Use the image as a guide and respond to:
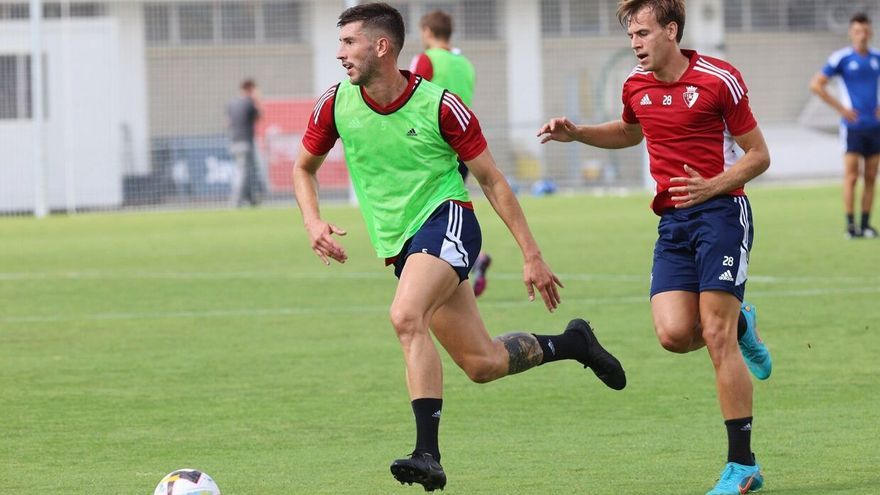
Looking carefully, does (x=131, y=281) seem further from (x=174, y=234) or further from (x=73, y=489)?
(x=73, y=489)

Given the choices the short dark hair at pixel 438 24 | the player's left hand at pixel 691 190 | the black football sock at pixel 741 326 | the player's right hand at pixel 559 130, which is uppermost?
the short dark hair at pixel 438 24

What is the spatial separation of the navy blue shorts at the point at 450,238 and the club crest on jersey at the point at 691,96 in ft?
3.59

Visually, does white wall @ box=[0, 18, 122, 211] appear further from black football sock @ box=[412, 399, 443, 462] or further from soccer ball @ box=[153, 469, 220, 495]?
soccer ball @ box=[153, 469, 220, 495]

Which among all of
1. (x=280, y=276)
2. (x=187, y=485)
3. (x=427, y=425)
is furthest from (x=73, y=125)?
(x=187, y=485)

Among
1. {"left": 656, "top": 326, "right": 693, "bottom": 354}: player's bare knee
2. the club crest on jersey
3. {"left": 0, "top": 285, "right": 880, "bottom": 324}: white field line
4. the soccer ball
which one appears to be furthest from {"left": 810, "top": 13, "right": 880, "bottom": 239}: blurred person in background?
the soccer ball

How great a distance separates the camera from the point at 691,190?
6.80m

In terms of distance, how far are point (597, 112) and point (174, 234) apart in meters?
14.6

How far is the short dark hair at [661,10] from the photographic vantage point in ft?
22.9

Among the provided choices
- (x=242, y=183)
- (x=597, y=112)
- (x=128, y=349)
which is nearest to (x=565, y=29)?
(x=597, y=112)

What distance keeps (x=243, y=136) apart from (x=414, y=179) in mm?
25081

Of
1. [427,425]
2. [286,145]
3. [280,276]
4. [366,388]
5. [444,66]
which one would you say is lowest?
[280,276]

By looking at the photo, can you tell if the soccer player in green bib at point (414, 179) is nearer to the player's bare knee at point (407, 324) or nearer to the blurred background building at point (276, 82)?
the player's bare knee at point (407, 324)

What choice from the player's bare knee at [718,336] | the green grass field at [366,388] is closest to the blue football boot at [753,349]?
the green grass field at [366,388]

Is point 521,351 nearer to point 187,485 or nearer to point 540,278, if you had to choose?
point 540,278
